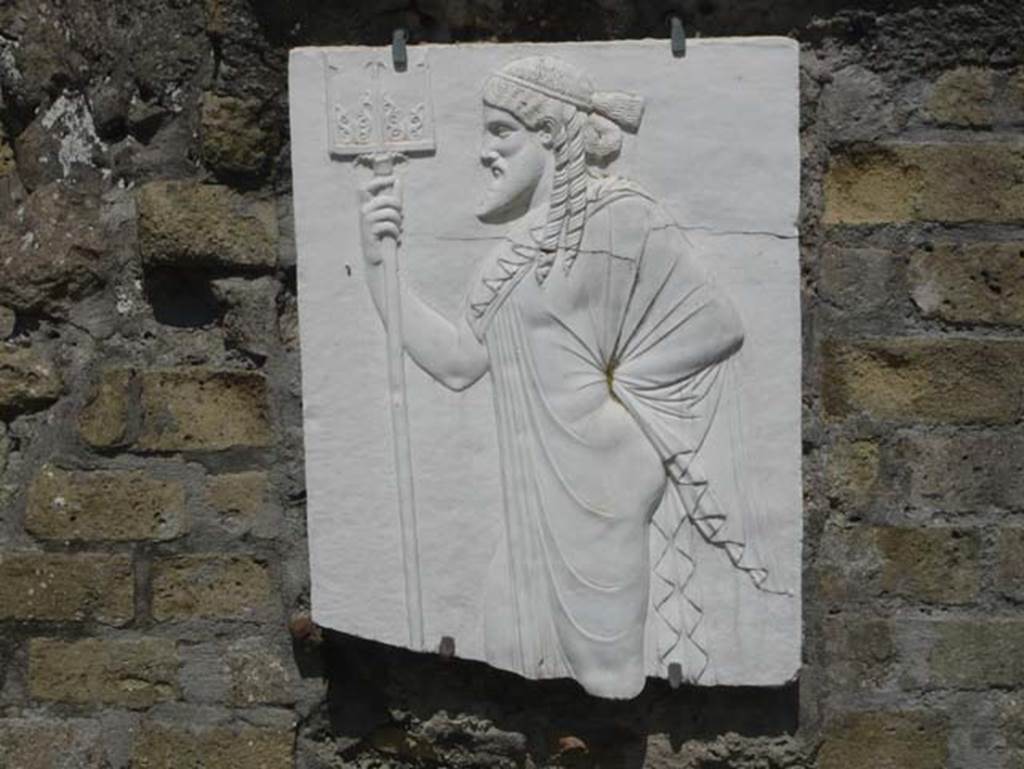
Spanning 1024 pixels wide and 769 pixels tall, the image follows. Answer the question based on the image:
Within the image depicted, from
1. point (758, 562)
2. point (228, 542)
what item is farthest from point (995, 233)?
point (228, 542)

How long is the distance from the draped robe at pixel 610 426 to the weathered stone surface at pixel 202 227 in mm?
408

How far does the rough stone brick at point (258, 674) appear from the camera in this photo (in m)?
2.98

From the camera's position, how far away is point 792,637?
2.83 meters

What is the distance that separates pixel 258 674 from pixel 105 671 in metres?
0.28

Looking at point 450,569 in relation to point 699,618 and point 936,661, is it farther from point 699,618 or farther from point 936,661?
point 936,661

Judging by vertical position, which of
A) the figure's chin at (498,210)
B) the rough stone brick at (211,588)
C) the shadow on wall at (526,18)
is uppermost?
the shadow on wall at (526,18)

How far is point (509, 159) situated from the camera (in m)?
2.75

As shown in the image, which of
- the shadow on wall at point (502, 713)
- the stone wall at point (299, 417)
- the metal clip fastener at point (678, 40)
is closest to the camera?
the metal clip fastener at point (678, 40)

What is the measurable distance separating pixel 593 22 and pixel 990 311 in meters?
0.84

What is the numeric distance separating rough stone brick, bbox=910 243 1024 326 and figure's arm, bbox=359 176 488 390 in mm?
763

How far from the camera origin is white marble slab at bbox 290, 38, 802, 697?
2.74m

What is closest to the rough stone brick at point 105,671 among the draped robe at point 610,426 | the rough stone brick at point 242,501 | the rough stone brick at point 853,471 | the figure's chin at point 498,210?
the rough stone brick at point 242,501

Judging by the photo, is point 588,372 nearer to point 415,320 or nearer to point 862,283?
point 415,320

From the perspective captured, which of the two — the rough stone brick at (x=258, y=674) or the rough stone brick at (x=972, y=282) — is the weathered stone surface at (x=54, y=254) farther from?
the rough stone brick at (x=972, y=282)
